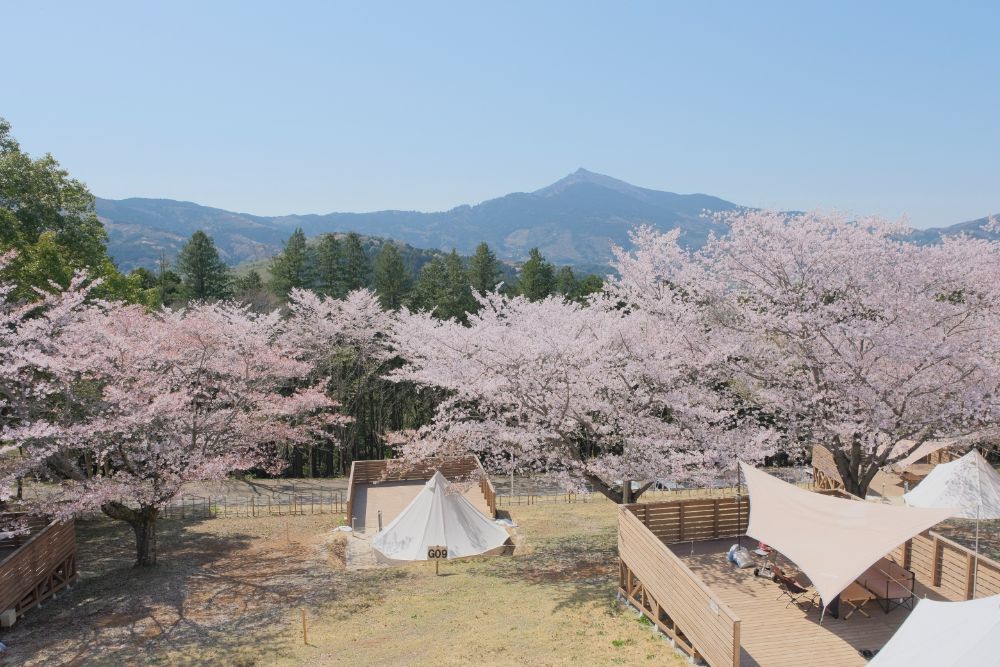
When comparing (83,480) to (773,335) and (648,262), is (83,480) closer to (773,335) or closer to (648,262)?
(648,262)

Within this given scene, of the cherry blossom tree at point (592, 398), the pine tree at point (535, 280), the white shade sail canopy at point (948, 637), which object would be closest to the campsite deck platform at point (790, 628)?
the white shade sail canopy at point (948, 637)

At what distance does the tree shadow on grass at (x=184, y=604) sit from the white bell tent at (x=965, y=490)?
12.7 m

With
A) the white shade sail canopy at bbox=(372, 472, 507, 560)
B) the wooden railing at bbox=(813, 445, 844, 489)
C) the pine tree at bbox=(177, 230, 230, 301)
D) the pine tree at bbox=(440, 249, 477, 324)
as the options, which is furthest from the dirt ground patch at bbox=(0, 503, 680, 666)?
the pine tree at bbox=(177, 230, 230, 301)

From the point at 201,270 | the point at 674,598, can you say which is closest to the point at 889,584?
the point at 674,598

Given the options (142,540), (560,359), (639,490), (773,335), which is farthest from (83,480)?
(773,335)

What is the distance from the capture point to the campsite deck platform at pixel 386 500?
20.1m

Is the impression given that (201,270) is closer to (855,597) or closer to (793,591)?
(793,591)

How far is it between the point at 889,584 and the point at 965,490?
5797mm

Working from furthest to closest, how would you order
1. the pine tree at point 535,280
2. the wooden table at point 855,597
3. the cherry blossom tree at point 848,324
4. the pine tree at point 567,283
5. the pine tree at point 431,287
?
the pine tree at point 567,283
the pine tree at point 535,280
the pine tree at point 431,287
the cherry blossom tree at point 848,324
the wooden table at point 855,597

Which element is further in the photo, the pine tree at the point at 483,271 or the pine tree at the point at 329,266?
the pine tree at the point at 483,271

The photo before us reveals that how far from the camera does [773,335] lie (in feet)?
49.4

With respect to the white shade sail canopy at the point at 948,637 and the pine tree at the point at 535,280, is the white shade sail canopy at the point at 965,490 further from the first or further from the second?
the pine tree at the point at 535,280

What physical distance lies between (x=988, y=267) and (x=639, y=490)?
408 inches

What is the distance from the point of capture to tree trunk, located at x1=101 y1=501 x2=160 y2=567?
47.6 feet
